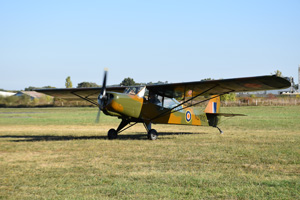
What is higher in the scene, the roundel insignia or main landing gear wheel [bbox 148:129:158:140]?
the roundel insignia

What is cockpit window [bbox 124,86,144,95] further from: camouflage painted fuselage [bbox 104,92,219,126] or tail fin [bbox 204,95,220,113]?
tail fin [bbox 204,95,220,113]

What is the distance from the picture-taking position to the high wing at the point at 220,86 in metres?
13.3

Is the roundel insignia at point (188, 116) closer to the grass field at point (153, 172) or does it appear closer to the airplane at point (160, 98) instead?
the airplane at point (160, 98)

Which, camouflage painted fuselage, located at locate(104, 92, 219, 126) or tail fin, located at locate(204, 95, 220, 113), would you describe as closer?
camouflage painted fuselage, located at locate(104, 92, 219, 126)

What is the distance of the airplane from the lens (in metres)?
14.0

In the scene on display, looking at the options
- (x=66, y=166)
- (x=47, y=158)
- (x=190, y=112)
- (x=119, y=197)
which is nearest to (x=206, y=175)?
(x=119, y=197)

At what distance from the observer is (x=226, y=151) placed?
11.3m

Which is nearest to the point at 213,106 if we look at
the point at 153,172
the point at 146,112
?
the point at 146,112

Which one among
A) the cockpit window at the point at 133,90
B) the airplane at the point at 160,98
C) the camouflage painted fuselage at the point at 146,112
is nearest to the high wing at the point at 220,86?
the airplane at the point at 160,98

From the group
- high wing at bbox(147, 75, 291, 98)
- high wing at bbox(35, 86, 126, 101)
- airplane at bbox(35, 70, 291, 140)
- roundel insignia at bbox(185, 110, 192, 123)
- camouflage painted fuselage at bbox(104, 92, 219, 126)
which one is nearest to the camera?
high wing at bbox(147, 75, 291, 98)

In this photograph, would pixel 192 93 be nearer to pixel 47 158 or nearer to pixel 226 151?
pixel 226 151

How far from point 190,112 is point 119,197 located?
12242 mm

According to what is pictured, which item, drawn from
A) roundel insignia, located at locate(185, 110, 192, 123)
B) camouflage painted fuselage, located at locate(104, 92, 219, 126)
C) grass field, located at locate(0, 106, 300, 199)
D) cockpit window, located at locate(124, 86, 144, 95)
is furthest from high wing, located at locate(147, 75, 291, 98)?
grass field, located at locate(0, 106, 300, 199)

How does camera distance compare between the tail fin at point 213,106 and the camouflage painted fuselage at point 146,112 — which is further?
the tail fin at point 213,106
